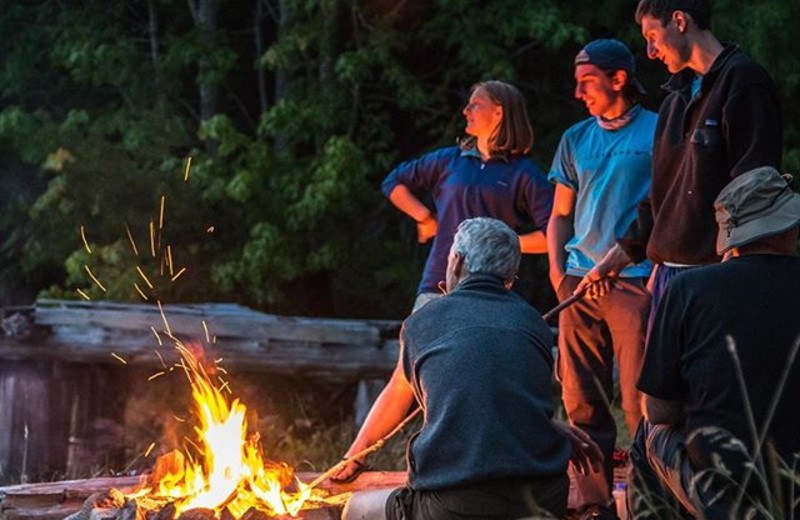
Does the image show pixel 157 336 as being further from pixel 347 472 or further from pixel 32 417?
pixel 347 472

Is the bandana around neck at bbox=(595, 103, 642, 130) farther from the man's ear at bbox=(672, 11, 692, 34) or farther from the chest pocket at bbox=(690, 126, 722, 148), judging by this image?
the chest pocket at bbox=(690, 126, 722, 148)

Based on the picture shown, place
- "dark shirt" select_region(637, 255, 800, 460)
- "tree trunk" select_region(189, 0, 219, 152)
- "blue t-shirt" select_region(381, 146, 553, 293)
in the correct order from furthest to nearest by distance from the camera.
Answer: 1. "tree trunk" select_region(189, 0, 219, 152)
2. "blue t-shirt" select_region(381, 146, 553, 293)
3. "dark shirt" select_region(637, 255, 800, 460)

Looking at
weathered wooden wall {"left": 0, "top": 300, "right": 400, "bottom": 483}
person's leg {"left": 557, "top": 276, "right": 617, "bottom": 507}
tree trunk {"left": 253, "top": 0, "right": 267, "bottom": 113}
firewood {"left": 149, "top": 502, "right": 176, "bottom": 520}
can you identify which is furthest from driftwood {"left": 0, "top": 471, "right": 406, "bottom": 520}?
tree trunk {"left": 253, "top": 0, "right": 267, "bottom": 113}

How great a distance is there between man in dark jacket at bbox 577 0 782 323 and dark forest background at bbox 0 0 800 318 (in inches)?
269

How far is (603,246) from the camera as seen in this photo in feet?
20.3

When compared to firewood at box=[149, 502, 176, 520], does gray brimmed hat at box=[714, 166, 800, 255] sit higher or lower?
higher

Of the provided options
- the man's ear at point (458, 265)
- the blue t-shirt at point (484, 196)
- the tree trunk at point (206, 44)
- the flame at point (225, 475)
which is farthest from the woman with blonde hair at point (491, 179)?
the tree trunk at point (206, 44)

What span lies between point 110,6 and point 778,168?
1096 cm

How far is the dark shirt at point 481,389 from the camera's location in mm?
4629

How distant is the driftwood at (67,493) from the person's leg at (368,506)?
1.69ft

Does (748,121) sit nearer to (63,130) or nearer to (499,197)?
(499,197)

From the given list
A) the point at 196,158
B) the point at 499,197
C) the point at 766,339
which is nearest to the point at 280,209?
the point at 196,158

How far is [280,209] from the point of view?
42.9 ft

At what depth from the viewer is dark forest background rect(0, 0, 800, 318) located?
1284cm
